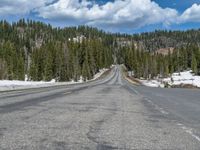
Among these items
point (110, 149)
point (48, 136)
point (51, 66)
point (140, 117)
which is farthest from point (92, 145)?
point (51, 66)

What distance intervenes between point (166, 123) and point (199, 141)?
295cm

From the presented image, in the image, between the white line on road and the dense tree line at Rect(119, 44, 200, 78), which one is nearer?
the white line on road

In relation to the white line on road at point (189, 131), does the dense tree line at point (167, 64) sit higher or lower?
higher

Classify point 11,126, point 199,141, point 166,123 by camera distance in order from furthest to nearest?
point 166,123
point 11,126
point 199,141

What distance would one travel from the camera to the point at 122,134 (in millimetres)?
8727

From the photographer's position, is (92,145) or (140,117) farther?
(140,117)

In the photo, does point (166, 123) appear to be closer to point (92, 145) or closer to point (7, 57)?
point (92, 145)

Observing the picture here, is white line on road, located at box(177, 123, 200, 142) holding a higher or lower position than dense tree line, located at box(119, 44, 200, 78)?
lower

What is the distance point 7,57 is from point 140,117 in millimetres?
117952

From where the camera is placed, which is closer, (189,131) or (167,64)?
(189,131)

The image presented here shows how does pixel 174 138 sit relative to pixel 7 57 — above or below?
below

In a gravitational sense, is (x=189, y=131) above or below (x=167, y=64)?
below

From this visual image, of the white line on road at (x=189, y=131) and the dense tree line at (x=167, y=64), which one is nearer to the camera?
the white line on road at (x=189, y=131)

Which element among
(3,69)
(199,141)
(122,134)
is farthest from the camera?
(3,69)
